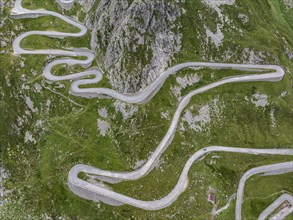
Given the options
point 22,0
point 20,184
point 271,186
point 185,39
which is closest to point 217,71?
point 185,39

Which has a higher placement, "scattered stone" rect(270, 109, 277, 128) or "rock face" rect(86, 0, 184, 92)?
"rock face" rect(86, 0, 184, 92)

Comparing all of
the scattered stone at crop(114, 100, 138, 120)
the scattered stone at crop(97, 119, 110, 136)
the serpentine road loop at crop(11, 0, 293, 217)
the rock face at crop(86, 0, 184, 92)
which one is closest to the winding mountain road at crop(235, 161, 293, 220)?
the serpentine road loop at crop(11, 0, 293, 217)

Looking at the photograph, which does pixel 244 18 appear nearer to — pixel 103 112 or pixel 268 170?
pixel 268 170

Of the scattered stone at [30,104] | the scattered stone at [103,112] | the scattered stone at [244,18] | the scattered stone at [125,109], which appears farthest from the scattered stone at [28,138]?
the scattered stone at [244,18]

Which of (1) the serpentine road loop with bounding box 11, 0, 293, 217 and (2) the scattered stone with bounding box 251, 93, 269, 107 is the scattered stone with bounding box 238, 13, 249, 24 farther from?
(2) the scattered stone with bounding box 251, 93, 269, 107

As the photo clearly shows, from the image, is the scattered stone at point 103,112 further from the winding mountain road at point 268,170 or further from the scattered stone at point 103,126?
the winding mountain road at point 268,170

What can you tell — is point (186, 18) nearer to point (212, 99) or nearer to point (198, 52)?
point (198, 52)

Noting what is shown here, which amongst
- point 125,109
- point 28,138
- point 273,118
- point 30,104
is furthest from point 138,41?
point 273,118
